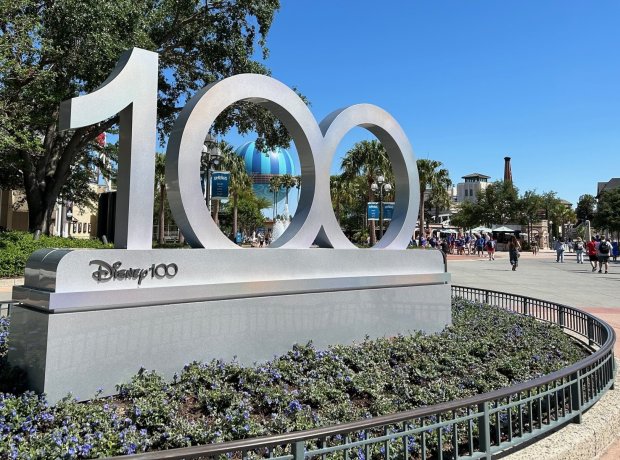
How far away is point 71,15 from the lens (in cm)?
1357

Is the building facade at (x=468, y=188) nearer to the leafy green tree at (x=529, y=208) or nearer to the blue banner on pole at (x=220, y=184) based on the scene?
the leafy green tree at (x=529, y=208)

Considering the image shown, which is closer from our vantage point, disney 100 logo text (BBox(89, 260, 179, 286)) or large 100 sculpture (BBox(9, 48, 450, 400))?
large 100 sculpture (BBox(9, 48, 450, 400))

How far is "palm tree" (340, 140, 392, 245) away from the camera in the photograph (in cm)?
3612

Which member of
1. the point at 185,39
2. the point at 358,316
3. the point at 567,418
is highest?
the point at 185,39

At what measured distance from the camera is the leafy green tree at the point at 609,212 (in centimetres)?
5053

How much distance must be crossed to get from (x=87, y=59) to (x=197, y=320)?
38.8ft

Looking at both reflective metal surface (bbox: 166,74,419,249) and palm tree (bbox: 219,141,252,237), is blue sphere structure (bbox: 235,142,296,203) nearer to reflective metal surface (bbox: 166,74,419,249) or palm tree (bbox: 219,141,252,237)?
palm tree (bbox: 219,141,252,237)

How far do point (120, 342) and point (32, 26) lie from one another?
1263 cm

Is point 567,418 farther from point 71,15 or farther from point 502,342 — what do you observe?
point 71,15

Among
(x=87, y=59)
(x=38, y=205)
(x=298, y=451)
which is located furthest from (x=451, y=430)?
(x=38, y=205)

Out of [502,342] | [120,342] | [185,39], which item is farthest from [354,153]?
[120,342]

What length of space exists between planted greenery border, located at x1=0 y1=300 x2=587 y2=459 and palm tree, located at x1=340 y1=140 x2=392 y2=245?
28.8m

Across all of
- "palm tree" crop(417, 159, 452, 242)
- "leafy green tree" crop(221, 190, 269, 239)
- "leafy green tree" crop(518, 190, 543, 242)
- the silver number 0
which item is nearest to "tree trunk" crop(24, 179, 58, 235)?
the silver number 0

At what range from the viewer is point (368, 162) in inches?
1449
